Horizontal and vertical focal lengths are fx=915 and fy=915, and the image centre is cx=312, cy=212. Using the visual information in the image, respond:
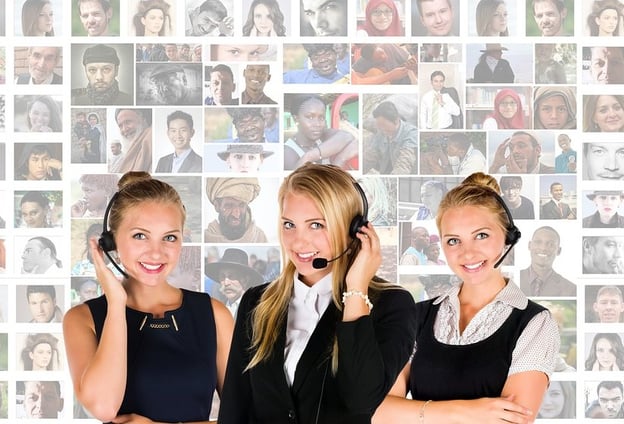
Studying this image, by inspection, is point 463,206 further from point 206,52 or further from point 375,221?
point 206,52

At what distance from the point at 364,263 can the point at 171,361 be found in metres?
0.84

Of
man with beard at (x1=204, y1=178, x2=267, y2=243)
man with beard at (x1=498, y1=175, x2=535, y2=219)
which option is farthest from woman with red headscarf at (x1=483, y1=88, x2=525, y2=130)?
man with beard at (x1=204, y1=178, x2=267, y2=243)

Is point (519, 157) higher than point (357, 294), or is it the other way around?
point (519, 157)

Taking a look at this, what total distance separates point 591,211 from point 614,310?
23.3 inches

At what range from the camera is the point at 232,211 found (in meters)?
5.28

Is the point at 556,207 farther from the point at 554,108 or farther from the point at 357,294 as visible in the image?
the point at 357,294

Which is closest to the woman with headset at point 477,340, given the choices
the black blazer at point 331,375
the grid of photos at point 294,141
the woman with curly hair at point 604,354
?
the black blazer at point 331,375

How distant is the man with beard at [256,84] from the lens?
5.30 m

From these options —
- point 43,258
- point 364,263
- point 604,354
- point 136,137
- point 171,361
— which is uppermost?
point 136,137

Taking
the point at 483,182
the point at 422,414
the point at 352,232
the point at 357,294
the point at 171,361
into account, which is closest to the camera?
the point at 357,294

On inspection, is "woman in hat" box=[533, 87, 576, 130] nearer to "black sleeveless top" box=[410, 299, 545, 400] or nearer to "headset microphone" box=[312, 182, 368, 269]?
"black sleeveless top" box=[410, 299, 545, 400]

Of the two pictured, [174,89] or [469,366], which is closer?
[469,366]

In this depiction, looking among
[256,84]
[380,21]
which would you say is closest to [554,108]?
[380,21]

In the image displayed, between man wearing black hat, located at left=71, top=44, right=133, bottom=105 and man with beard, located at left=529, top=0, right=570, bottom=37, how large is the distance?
2.42 metres
